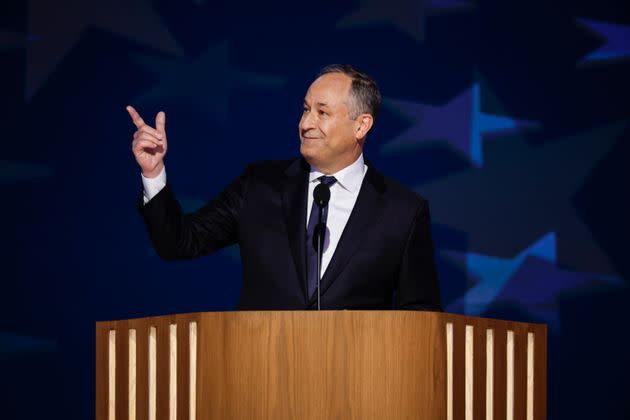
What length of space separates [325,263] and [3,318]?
1651mm

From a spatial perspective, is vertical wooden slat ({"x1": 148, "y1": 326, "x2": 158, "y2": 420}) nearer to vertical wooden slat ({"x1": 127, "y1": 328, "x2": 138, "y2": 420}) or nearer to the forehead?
vertical wooden slat ({"x1": 127, "y1": 328, "x2": 138, "y2": 420})

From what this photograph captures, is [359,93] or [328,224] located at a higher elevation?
[359,93]

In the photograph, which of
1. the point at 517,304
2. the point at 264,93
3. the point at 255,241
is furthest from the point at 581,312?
the point at 255,241

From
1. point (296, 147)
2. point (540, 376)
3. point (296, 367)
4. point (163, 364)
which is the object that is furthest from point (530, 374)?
point (296, 147)

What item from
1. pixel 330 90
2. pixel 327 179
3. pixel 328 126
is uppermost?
pixel 330 90

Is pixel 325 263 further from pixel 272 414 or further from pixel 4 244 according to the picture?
pixel 4 244

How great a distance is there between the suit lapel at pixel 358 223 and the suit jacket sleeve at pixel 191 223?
→ 1.09 ft

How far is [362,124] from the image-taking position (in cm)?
250

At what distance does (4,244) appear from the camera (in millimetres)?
3418

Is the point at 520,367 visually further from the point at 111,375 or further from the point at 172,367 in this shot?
the point at 111,375

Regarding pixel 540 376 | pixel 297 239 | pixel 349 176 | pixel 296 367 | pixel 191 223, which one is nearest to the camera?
pixel 296 367

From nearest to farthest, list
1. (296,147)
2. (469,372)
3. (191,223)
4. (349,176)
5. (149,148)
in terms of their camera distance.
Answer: (469,372)
(149,148)
(191,223)
(349,176)
(296,147)

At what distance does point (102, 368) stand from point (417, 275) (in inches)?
37.3

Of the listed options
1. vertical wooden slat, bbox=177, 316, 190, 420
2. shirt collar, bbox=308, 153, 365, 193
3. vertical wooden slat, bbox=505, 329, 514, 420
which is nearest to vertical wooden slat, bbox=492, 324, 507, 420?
vertical wooden slat, bbox=505, 329, 514, 420
